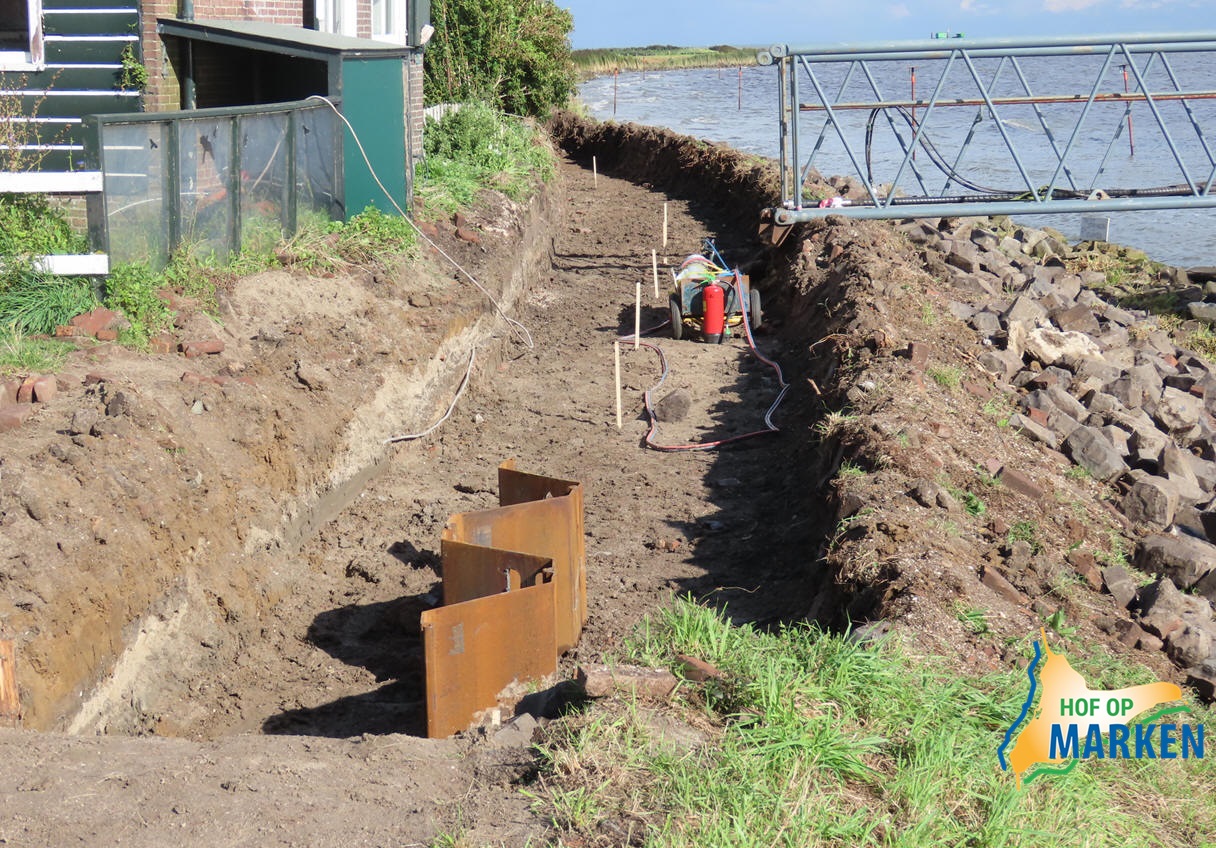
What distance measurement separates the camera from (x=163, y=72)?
10.9 m

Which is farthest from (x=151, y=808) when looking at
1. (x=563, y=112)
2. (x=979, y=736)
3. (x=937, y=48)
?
(x=563, y=112)

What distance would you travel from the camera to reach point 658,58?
78938 mm

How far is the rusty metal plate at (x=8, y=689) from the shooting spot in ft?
14.8

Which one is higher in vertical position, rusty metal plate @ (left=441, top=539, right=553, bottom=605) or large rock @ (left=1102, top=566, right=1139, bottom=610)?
rusty metal plate @ (left=441, top=539, right=553, bottom=605)

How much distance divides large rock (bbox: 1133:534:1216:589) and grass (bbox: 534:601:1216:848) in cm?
253

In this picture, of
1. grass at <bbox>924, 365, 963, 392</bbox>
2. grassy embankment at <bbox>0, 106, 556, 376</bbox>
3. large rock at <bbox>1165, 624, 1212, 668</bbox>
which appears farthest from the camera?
grass at <bbox>924, 365, 963, 392</bbox>

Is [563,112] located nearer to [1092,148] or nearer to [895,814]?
[1092,148]

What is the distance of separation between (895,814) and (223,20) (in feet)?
34.2

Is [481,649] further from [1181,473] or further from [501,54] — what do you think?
[501,54]

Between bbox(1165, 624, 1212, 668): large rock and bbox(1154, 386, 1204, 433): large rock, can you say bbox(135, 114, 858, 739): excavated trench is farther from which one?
bbox(1154, 386, 1204, 433): large rock

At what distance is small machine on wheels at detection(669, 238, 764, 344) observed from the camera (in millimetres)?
12023

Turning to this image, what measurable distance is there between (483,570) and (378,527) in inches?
84.9

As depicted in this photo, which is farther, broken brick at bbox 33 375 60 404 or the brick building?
the brick building

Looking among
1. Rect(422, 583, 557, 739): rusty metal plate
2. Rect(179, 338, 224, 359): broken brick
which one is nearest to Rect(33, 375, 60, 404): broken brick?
Rect(179, 338, 224, 359): broken brick
